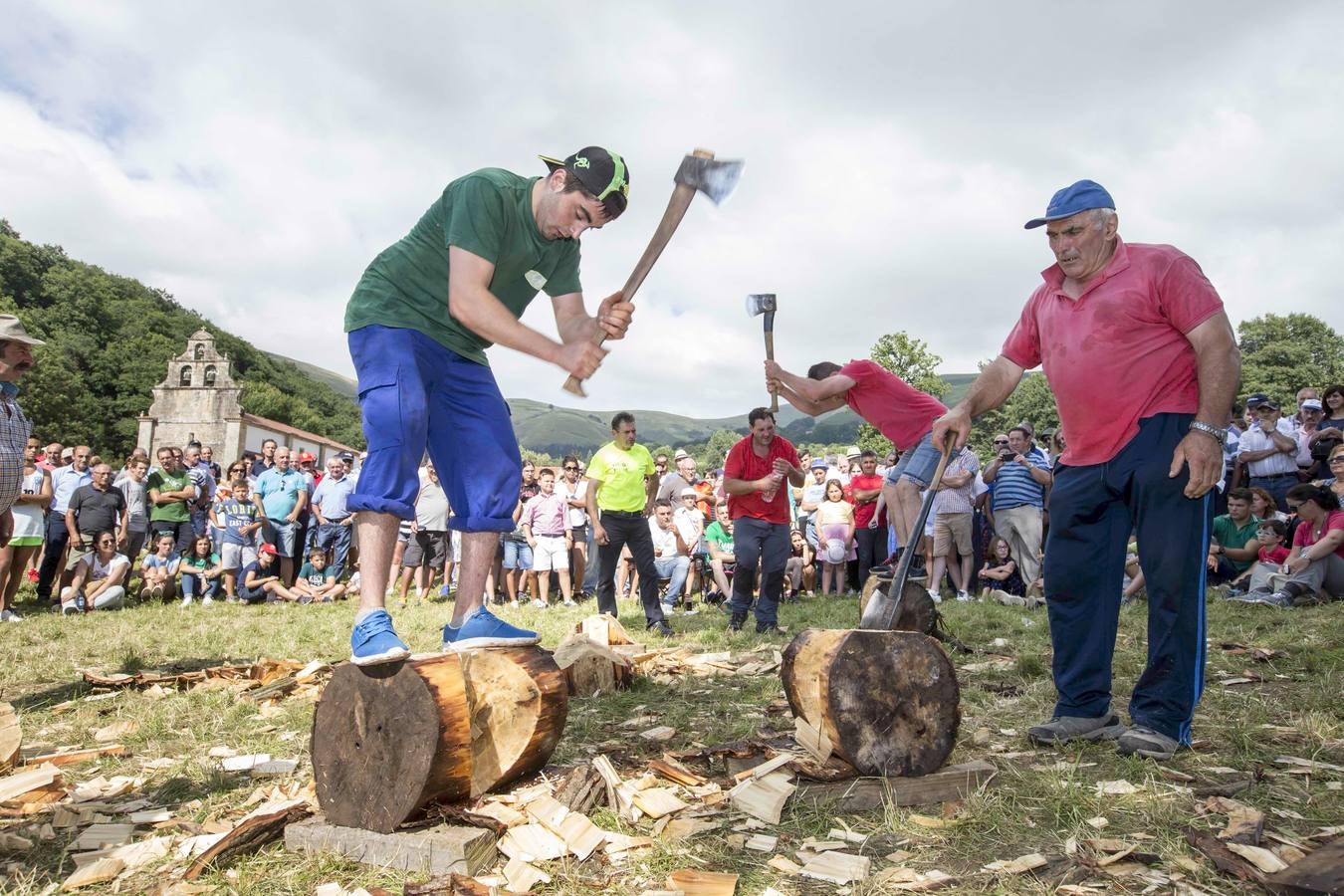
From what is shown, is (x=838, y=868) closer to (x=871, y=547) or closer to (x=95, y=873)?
(x=95, y=873)

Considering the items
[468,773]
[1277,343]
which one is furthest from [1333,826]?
[1277,343]

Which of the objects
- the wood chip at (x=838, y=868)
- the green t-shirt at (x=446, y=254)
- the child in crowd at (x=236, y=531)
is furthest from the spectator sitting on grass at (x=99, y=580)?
the wood chip at (x=838, y=868)

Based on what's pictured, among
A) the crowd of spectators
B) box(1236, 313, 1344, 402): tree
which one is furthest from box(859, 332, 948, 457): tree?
the crowd of spectators

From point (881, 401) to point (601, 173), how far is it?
3936mm

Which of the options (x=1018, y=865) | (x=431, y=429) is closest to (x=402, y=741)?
(x=431, y=429)

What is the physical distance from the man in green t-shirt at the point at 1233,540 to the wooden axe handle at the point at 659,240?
8.20 m

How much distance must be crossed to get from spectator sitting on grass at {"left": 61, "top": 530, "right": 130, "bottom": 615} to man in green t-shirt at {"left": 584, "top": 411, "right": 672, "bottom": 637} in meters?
6.08

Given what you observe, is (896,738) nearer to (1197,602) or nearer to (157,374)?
(1197,602)

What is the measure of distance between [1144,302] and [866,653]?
1.82 metres

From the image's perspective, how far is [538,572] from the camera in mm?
11234

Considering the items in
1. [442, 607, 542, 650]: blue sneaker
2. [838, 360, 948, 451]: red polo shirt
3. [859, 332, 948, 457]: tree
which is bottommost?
[442, 607, 542, 650]: blue sneaker

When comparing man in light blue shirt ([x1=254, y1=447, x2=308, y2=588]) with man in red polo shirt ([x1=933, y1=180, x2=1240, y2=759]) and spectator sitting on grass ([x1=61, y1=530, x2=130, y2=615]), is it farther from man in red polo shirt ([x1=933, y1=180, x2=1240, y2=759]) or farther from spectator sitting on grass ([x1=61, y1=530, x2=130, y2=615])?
man in red polo shirt ([x1=933, y1=180, x2=1240, y2=759])

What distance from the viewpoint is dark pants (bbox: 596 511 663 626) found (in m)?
7.53

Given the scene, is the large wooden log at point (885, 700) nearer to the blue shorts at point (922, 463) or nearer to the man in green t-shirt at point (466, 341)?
the man in green t-shirt at point (466, 341)
